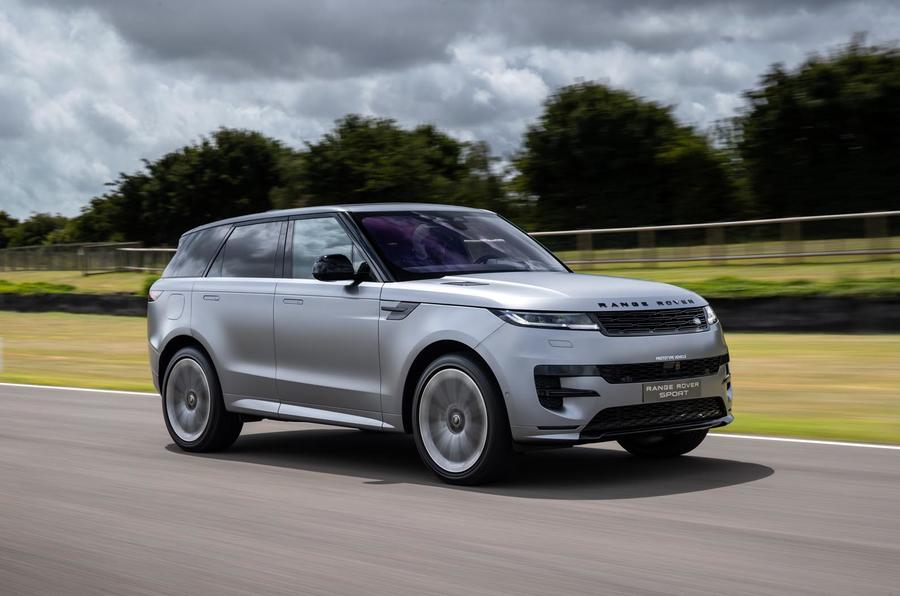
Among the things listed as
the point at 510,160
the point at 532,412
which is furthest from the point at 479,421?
the point at 510,160

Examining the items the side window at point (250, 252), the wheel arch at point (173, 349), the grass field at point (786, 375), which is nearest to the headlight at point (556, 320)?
the side window at point (250, 252)

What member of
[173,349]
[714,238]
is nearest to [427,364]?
[173,349]

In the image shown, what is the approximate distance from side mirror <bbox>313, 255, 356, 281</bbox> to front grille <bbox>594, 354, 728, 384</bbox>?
1.89 metres

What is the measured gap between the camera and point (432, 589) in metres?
5.11

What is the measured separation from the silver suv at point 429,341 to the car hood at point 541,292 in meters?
0.01

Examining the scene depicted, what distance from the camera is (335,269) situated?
26.3 feet

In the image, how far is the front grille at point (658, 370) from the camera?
7.03m

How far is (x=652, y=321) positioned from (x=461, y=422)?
1266 millimetres

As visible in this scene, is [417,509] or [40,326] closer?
[417,509]

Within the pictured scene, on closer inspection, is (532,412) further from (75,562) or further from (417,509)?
(75,562)

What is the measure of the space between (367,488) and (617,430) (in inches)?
61.5

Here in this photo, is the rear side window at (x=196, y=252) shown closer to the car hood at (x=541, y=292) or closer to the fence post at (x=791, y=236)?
the car hood at (x=541, y=292)

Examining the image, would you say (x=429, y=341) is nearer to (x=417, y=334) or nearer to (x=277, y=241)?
(x=417, y=334)

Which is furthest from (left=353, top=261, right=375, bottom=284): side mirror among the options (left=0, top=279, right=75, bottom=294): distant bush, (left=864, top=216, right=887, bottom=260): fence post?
(left=0, top=279, right=75, bottom=294): distant bush
